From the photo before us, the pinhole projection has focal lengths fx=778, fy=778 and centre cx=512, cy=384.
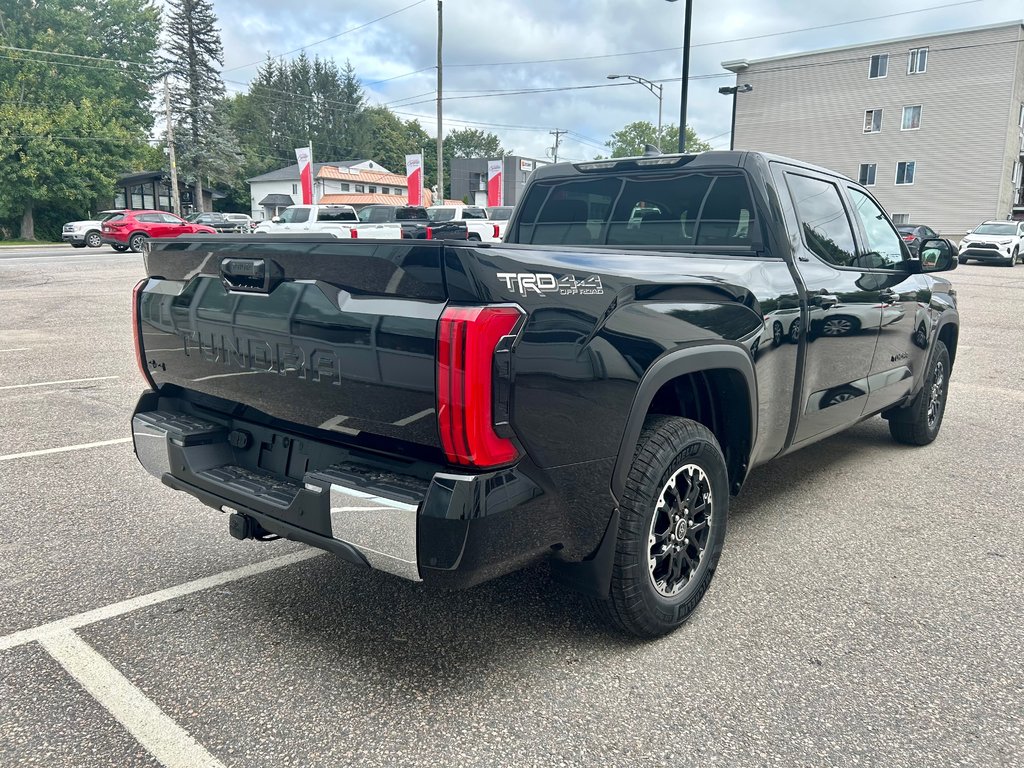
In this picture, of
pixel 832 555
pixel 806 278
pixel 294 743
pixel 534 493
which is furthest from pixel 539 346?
pixel 832 555

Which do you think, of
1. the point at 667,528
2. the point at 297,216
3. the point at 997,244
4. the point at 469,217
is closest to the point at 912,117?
the point at 997,244

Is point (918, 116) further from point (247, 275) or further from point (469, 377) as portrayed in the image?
point (469, 377)

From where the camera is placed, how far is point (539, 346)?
2.25m

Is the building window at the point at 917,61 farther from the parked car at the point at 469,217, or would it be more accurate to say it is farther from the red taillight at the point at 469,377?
the red taillight at the point at 469,377

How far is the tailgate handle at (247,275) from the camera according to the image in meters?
2.57

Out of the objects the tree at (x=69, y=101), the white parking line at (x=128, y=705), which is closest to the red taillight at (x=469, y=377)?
the white parking line at (x=128, y=705)

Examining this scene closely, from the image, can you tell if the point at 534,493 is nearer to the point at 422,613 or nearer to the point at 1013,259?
the point at 422,613

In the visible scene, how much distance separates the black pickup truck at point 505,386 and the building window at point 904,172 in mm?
48588

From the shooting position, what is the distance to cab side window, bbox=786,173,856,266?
3871 millimetres

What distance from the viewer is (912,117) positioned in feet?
148

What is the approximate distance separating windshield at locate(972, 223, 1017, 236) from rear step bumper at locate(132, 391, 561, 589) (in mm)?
31539

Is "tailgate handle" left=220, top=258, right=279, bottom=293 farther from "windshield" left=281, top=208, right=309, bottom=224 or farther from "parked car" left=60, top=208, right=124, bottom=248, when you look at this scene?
"parked car" left=60, top=208, right=124, bottom=248

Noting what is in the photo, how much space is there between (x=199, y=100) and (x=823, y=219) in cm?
7090

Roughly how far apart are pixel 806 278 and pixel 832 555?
1325mm
